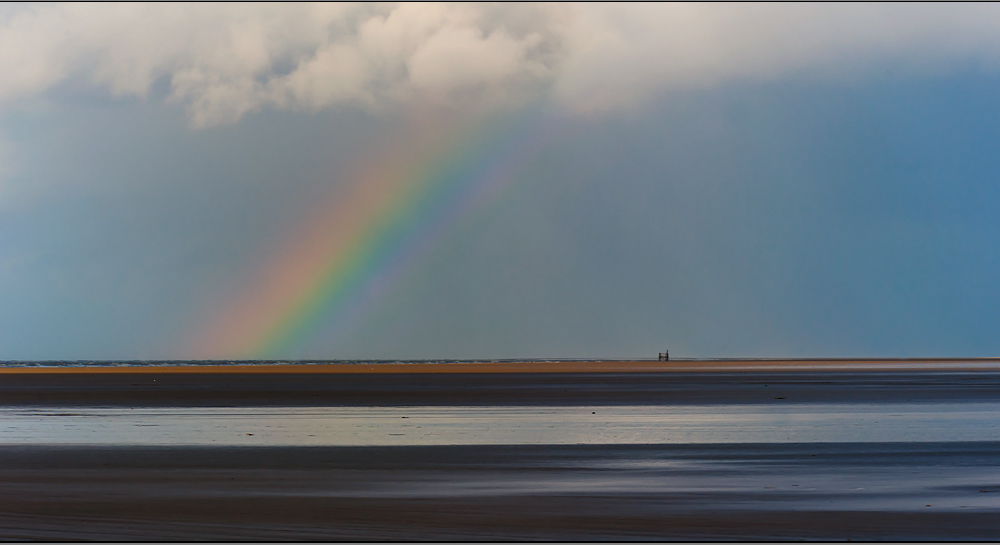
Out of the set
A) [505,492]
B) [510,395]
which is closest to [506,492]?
[505,492]

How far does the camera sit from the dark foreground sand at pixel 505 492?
14.6 m

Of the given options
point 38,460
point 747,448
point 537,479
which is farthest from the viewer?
point 747,448

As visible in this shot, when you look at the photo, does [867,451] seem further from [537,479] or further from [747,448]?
[537,479]

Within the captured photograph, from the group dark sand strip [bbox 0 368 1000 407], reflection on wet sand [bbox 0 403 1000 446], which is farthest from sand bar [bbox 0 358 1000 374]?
reflection on wet sand [bbox 0 403 1000 446]

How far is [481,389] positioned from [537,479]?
39857 mm

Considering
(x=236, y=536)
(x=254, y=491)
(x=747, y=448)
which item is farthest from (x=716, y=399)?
(x=236, y=536)

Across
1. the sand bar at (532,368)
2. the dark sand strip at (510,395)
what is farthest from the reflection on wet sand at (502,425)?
the sand bar at (532,368)

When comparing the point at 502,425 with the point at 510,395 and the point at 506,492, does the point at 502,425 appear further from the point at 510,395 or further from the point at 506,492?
the point at 510,395

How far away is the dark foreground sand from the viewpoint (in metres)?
14.6

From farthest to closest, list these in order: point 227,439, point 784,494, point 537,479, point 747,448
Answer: point 227,439, point 747,448, point 537,479, point 784,494

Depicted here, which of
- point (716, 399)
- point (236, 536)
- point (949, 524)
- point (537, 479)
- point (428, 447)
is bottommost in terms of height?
point (236, 536)

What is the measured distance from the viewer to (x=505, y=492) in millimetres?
18125

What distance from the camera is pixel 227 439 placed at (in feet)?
92.0

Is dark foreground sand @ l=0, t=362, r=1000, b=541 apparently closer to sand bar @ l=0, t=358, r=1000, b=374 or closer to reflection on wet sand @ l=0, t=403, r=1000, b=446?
reflection on wet sand @ l=0, t=403, r=1000, b=446
